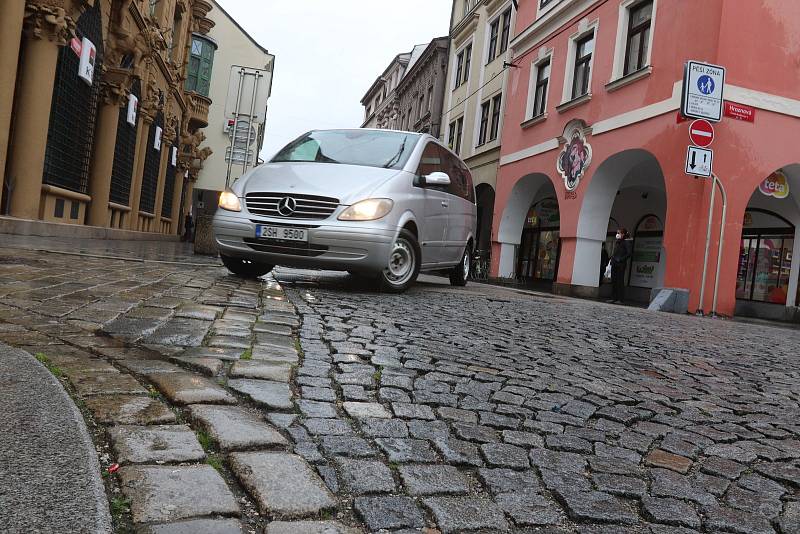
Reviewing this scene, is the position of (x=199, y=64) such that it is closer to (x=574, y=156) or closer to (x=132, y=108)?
(x=132, y=108)

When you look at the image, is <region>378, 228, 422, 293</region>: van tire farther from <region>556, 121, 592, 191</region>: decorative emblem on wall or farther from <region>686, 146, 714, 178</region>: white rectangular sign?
<region>556, 121, 592, 191</region>: decorative emblem on wall

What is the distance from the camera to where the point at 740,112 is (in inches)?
484

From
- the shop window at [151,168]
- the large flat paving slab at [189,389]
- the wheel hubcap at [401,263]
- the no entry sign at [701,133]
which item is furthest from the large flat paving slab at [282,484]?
the shop window at [151,168]

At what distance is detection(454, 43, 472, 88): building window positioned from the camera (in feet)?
92.4

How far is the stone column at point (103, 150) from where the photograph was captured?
14727mm

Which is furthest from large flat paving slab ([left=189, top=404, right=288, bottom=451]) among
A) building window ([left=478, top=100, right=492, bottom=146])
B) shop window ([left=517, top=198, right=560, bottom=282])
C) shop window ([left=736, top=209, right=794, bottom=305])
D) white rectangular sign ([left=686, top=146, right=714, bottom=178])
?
building window ([left=478, top=100, right=492, bottom=146])

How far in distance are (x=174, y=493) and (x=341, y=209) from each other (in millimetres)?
5003

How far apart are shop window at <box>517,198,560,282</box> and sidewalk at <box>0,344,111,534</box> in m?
20.7

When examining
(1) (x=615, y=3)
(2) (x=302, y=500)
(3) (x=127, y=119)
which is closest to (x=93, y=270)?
(2) (x=302, y=500)

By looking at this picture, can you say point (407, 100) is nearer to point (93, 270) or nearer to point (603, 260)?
point (603, 260)

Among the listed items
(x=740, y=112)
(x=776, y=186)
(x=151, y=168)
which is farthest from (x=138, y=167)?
(x=776, y=186)

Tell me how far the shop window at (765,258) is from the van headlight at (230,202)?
42.7 ft

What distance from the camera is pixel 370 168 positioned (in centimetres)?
703

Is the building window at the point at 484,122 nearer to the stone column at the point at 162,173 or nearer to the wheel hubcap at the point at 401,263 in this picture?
the stone column at the point at 162,173
